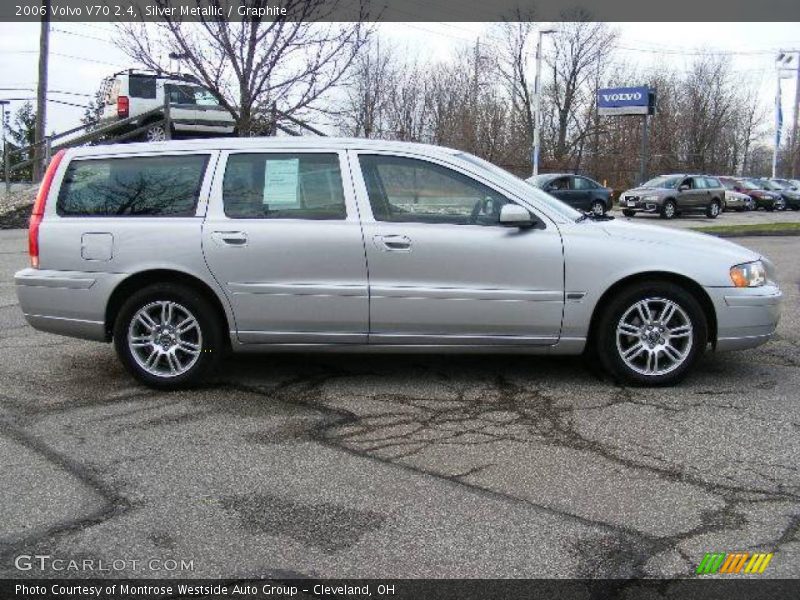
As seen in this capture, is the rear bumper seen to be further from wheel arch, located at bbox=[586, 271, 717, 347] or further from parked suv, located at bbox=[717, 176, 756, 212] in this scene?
parked suv, located at bbox=[717, 176, 756, 212]

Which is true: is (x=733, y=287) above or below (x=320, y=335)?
above

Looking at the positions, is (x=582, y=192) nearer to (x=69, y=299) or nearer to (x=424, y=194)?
(x=424, y=194)

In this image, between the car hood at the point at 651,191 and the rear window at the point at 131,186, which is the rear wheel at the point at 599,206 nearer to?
the car hood at the point at 651,191

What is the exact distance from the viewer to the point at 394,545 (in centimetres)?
335

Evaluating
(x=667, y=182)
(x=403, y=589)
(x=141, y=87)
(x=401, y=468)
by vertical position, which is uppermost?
(x=141, y=87)

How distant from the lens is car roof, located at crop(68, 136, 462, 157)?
5.64 m

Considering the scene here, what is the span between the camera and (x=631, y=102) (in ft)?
143

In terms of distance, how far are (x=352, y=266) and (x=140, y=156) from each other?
1700mm

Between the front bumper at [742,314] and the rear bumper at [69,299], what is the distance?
4.06 metres

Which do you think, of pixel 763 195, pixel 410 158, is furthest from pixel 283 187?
pixel 763 195

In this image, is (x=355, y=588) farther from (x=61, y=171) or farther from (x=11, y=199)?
(x=11, y=199)

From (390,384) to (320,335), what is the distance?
0.64 m

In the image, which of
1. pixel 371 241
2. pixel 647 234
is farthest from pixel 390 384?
pixel 647 234

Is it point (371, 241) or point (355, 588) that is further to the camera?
point (371, 241)
